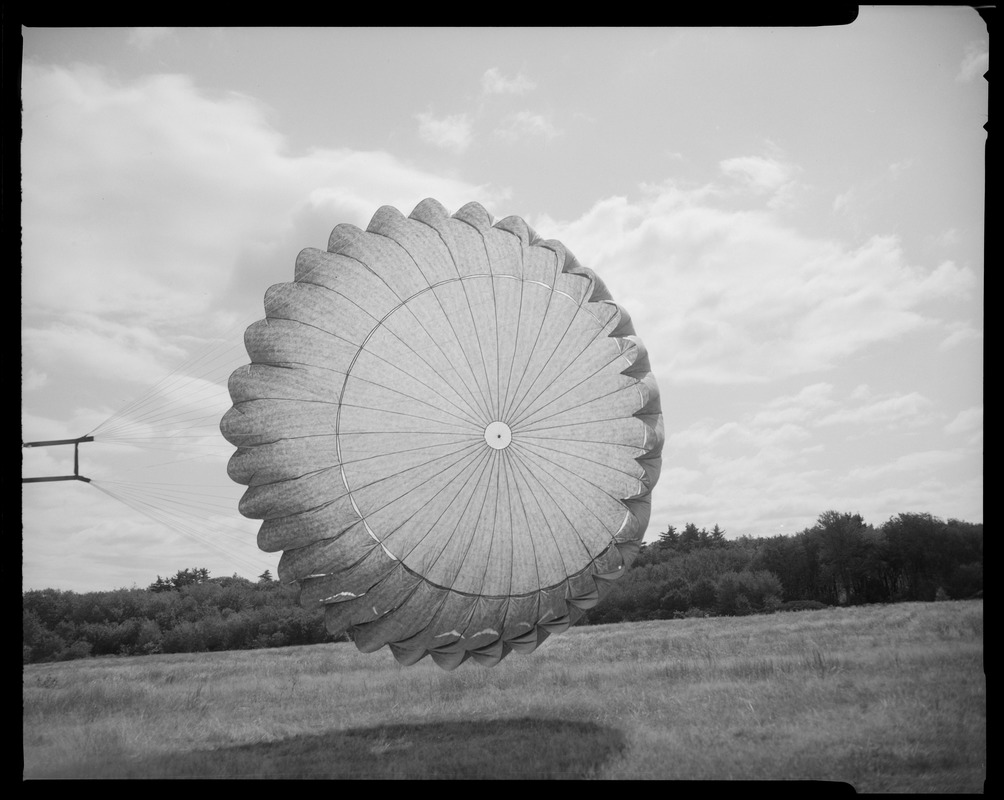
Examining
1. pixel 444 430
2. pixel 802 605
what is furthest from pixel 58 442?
pixel 802 605

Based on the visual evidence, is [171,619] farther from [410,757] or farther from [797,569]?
A: [797,569]

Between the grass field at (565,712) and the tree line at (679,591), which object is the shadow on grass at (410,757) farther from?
the tree line at (679,591)

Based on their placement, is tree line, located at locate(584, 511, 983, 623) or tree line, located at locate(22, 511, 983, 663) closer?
tree line, located at locate(22, 511, 983, 663)

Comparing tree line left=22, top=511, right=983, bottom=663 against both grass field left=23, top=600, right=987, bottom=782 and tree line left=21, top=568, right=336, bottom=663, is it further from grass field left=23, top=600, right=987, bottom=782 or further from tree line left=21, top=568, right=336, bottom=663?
grass field left=23, top=600, right=987, bottom=782

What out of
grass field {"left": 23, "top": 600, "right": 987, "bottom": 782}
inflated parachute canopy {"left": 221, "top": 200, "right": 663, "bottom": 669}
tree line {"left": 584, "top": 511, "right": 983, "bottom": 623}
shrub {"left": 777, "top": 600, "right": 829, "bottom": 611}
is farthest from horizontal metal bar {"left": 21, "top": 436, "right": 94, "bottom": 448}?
shrub {"left": 777, "top": 600, "right": 829, "bottom": 611}

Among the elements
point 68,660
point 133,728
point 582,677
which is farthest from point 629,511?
point 68,660
